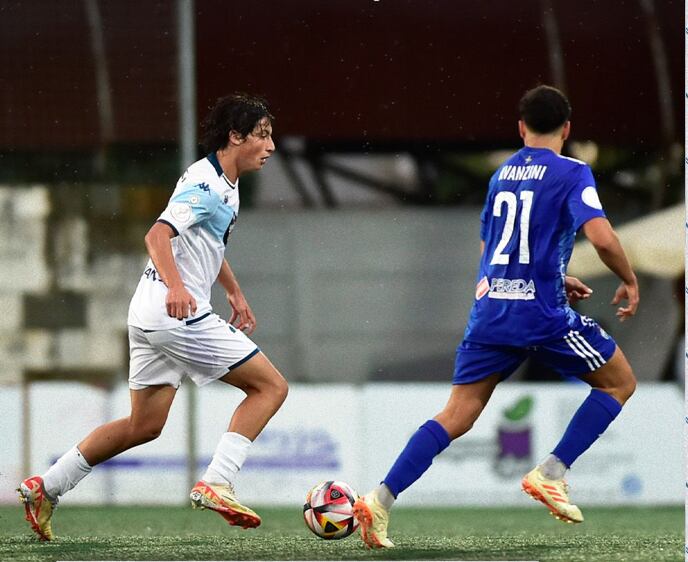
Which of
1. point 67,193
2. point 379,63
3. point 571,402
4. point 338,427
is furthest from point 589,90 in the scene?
point 67,193

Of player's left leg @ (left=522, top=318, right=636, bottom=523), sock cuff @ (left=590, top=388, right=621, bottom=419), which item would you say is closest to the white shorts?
player's left leg @ (left=522, top=318, right=636, bottom=523)

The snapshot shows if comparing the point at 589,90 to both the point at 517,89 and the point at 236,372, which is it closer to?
the point at 517,89

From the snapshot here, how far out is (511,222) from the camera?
5012 millimetres

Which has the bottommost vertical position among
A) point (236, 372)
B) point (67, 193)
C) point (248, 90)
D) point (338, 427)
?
point (338, 427)

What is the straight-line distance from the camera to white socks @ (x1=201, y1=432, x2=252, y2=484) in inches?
203

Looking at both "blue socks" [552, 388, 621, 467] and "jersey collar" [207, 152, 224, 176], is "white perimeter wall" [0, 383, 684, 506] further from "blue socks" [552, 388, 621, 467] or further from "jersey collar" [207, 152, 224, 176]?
"blue socks" [552, 388, 621, 467]

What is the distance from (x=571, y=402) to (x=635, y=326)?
100cm

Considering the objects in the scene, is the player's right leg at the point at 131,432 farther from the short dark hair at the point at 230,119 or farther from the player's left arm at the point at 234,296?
the short dark hair at the point at 230,119

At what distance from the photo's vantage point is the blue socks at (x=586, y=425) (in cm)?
509

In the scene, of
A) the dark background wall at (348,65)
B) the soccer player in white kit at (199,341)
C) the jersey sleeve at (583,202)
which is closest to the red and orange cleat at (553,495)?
the jersey sleeve at (583,202)

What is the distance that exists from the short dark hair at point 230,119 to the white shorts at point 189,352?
67cm

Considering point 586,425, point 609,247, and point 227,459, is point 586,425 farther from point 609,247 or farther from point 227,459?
point 227,459

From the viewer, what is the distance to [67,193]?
9.89 meters

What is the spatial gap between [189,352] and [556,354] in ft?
4.35
